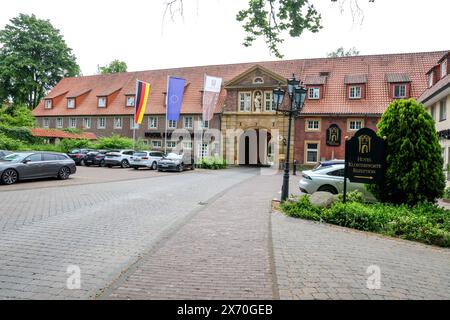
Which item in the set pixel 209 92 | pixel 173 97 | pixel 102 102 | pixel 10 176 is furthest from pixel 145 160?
pixel 102 102

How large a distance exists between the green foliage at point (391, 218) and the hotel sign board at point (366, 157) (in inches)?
35.3

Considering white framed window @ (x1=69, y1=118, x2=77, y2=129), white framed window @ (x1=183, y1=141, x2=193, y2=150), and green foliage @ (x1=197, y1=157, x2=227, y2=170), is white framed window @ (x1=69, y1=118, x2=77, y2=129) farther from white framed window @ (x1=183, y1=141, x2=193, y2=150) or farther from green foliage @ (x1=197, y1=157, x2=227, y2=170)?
green foliage @ (x1=197, y1=157, x2=227, y2=170)

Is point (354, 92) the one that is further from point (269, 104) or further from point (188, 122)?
point (188, 122)

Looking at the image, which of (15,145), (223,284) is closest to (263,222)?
(223,284)

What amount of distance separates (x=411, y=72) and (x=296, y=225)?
106 feet

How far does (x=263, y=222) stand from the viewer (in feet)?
28.5

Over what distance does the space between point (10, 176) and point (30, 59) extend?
42.1m

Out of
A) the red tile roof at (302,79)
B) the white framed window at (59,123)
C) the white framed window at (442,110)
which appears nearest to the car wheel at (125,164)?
the red tile roof at (302,79)

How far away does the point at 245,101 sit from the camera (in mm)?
38188

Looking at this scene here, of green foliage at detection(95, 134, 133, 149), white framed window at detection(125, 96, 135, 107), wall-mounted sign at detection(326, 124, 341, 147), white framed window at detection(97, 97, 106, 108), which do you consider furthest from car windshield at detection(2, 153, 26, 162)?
white framed window at detection(97, 97, 106, 108)

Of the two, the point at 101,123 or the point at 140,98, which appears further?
the point at 101,123
